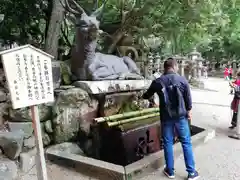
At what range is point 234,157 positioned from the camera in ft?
15.0

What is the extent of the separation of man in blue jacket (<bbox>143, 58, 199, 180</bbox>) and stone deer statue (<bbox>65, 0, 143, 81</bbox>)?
162 centimetres

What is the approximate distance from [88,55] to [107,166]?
7.25 ft

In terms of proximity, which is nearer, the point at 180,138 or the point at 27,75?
the point at 27,75

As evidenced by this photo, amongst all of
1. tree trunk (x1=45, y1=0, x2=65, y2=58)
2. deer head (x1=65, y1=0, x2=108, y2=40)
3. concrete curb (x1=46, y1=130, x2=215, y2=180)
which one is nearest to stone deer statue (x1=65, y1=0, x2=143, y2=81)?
deer head (x1=65, y1=0, x2=108, y2=40)

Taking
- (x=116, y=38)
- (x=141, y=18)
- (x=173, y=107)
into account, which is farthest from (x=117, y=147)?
(x=141, y=18)

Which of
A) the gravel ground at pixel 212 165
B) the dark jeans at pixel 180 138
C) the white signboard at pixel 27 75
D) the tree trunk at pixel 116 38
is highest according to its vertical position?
the tree trunk at pixel 116 38

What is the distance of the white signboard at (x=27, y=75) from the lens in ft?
7.91

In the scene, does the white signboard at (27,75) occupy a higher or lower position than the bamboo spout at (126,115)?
higher

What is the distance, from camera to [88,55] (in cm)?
489

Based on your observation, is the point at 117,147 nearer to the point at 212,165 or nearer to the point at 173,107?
the point at 173,107

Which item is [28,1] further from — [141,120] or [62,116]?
[141,120]

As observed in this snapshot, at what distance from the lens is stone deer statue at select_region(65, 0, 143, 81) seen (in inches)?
180

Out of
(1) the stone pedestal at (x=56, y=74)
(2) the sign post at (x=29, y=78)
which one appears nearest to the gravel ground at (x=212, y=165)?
(2) the sign post at (x=29, y=78)

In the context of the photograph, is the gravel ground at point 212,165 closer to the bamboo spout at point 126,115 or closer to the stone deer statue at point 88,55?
the bamboo spout at point 126,115
